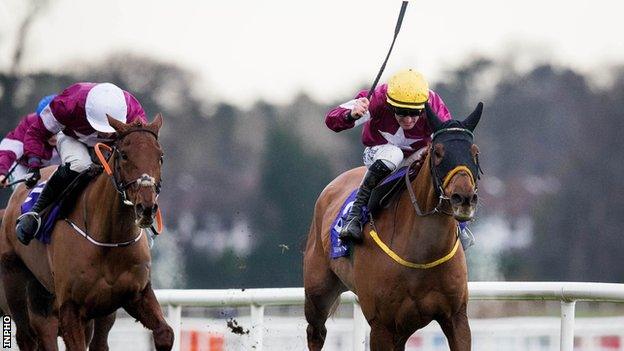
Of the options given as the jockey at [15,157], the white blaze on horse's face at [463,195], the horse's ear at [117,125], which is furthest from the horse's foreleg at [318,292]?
the jockey at [15,157]

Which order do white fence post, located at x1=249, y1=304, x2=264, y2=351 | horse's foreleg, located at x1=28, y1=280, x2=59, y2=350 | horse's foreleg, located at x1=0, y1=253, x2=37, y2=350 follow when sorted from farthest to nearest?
white fence post, located at x1=249, y1=304, x2=264, y2=351 < horse's foreleg, located at x1=0, y1=253, x2=37, y2=350 < horse's foreleg, located at x1=28, y1=280, x2=59, y2=350

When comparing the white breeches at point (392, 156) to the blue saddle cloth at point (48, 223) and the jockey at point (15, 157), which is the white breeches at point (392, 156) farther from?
the jockey at point (15, 157)

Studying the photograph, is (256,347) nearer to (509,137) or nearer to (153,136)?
(153,136)

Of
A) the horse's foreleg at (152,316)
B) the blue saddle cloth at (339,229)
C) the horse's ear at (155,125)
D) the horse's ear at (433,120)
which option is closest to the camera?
the horse's ear at (433,120)

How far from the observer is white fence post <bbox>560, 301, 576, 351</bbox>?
8.86 metres

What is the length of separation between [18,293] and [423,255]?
3.34 meters

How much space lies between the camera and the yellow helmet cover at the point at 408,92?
331 inches

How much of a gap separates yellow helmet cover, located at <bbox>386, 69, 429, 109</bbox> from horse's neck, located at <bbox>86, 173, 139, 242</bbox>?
1671mm

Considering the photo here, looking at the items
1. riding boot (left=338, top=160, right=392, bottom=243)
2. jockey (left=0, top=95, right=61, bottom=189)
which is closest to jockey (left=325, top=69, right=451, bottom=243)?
riding boot (left=338, top=160, right=392, bottom=243)

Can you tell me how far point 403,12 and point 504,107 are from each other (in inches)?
1812

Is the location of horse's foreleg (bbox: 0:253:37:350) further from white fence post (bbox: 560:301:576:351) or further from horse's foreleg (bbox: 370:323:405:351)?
white fence post (bbox: 560:301:576:351)

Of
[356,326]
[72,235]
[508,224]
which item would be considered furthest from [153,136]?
A: [508,224]

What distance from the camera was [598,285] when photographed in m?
8.80

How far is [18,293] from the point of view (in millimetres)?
10258
